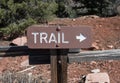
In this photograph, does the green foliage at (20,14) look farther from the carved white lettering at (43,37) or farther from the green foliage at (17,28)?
the carved white lettering at (43,37)

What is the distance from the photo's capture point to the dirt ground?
26.0 ft

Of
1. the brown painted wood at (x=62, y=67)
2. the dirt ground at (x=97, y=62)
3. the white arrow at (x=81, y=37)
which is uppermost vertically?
the white arrow at (x=81, y=37)

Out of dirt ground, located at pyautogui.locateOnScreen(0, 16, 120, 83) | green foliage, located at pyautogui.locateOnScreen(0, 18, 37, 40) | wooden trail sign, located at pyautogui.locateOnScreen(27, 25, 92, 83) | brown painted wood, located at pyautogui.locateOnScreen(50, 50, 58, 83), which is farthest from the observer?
green foliage, located at pyautogui.locateOnScreen(0, 18, 37, 40)

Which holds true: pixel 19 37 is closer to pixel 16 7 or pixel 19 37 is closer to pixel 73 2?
pixel 16 7

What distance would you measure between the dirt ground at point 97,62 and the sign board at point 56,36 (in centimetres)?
379

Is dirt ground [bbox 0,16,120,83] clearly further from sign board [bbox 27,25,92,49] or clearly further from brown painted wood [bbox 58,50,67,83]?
sign board [bbox 27,25,92,49]

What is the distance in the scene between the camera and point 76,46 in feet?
12.6

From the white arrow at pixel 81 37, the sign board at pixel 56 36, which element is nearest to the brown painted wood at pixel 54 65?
the sign board at pixel 56 36

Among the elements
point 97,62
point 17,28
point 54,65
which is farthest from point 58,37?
point 17,28

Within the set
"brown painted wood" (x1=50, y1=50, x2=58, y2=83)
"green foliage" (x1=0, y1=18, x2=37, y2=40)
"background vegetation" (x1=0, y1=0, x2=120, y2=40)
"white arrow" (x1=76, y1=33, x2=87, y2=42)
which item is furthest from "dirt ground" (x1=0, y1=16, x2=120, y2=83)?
"white arrow" (x1=76, y1=33, x2=87, y2=42)

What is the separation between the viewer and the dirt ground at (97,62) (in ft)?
26.0

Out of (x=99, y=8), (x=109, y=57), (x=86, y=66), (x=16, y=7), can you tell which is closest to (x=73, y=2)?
(x=99, y=8)

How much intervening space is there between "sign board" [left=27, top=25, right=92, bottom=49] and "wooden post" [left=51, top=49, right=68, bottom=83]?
4.2 inches

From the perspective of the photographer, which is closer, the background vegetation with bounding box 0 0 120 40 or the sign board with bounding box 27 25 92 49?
the sign board with bounding box 27 25 92 49
